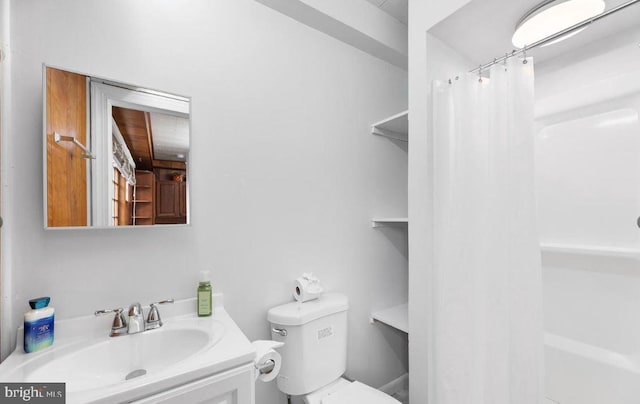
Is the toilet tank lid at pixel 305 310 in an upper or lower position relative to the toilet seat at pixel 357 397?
upper

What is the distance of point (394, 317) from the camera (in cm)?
182

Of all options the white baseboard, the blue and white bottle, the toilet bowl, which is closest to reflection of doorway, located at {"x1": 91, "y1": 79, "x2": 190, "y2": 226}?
the blue and white bottle

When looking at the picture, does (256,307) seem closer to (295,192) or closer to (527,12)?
(295,192)

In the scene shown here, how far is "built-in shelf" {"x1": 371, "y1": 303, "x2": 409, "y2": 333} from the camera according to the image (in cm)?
170

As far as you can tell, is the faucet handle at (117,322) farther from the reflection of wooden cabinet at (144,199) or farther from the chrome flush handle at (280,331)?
the chrome flush handle at (280,331)

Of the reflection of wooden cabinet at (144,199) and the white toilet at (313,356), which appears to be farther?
the white toilet at (313,356)

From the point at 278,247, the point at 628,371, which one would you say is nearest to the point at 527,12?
the point at 278,247

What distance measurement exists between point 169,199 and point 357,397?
4.27ft

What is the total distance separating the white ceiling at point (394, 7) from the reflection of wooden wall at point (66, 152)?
1.71 m

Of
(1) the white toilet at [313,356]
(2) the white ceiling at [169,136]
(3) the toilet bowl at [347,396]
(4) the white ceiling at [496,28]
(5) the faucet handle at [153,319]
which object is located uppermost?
(4) the white ceiling at [496,28]

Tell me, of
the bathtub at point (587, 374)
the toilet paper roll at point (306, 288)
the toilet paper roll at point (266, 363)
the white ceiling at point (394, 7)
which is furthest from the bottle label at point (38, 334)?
the bathtub at point (587, 374)

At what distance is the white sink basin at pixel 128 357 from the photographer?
0.72 meters

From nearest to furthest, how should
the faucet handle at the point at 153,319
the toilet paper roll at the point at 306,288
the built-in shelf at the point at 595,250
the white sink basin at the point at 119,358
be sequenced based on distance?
the white sink basin at the point at 119,358 → the faucet handle at the point at 153,319 → the built-in shelf at the point at 595,250 → the toilet paper roll at the point at 306,288
